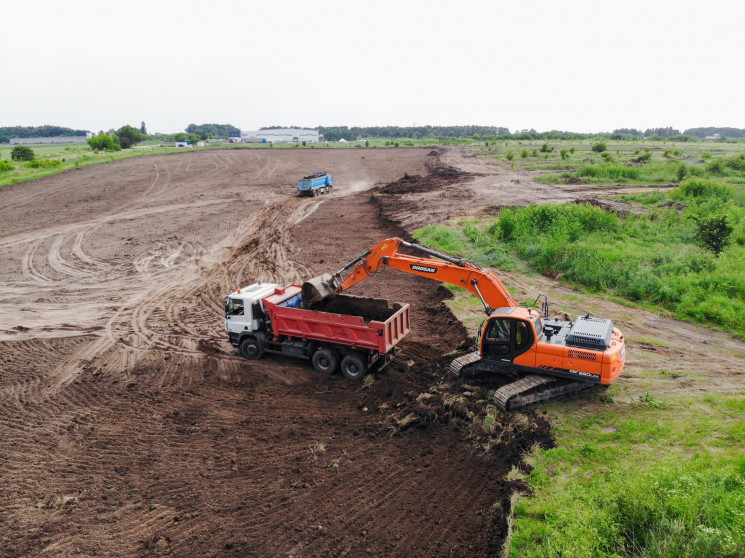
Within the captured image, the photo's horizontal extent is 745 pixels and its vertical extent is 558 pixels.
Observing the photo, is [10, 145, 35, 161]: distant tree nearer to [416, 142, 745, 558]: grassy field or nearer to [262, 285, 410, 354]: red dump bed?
[416, 142, 745, 558]: grassy field

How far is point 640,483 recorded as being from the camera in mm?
7527

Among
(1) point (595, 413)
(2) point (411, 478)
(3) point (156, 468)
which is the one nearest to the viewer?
(2) point (411, 478)

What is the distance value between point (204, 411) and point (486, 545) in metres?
7.74

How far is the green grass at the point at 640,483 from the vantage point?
656cm

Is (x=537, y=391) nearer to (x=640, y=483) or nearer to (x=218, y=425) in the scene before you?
(x=640, y=483)

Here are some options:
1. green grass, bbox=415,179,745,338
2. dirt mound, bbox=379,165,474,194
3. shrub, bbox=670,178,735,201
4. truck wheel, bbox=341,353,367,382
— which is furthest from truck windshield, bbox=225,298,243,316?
shrub, bbox=670,178,735,201

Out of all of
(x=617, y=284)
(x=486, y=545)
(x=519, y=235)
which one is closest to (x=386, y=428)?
(x=486, y=545)

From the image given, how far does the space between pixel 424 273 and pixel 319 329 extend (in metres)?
3.27

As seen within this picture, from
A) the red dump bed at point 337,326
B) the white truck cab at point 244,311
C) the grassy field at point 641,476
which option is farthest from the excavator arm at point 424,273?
the grassy field at point 641,476

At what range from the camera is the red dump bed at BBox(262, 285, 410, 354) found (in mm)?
13250

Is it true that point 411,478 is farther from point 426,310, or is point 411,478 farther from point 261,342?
point 426,310

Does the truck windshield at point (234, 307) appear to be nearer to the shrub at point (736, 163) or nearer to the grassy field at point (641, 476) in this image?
the grassy field at point (641, 476)

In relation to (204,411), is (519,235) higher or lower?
higher

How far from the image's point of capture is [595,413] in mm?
11453
